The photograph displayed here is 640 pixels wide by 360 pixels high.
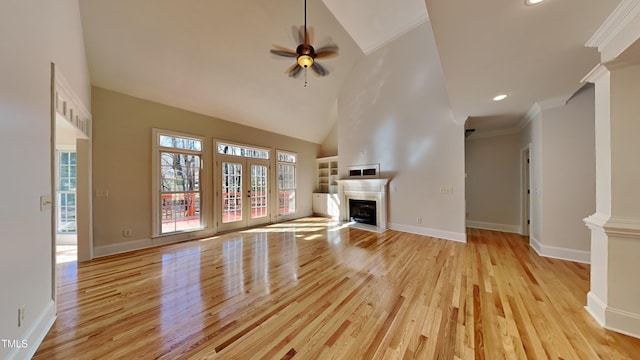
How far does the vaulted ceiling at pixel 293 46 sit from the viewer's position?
159 centimetres

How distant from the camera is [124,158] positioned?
3.62 meters

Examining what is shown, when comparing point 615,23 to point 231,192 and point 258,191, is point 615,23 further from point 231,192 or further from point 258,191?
point 258,191

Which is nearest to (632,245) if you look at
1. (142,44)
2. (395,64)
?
(395,64)

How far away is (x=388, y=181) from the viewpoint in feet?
17.3

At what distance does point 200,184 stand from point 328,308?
3996 mm

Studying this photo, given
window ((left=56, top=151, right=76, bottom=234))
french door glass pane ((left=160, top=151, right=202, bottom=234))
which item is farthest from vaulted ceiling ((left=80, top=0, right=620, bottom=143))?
window ((left=56, top=151, right=76, bottom=234))

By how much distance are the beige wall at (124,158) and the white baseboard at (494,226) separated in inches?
284

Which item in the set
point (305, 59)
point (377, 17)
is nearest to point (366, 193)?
point (305, 59)

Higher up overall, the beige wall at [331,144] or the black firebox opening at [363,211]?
the beige wall at [331,144]

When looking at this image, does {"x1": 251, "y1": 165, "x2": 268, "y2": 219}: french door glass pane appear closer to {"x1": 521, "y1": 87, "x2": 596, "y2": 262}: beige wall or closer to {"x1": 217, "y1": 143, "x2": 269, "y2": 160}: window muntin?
{"x1": 217, "y1": 143, "x2": 269, "y2": 160}: window muntin

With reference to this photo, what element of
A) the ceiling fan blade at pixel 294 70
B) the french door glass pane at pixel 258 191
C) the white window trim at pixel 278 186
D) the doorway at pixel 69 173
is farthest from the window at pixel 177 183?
the ceiling fan blade at pixel 294 70

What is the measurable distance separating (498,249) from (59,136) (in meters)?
7.85

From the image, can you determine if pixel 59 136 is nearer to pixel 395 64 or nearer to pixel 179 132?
pixel 179 132

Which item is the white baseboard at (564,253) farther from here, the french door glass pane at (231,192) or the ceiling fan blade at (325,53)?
the french door glass pane at (231,192)
